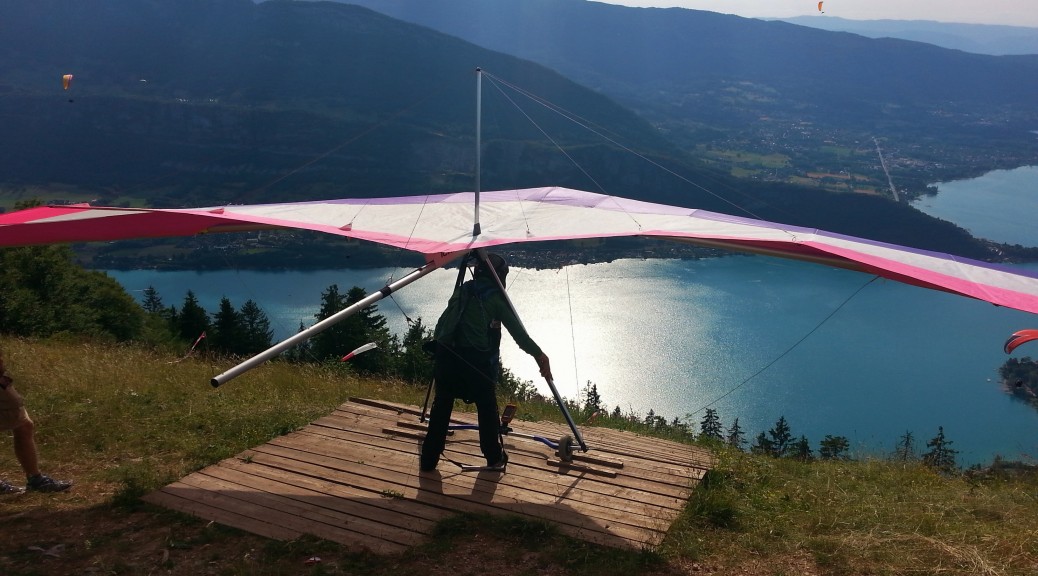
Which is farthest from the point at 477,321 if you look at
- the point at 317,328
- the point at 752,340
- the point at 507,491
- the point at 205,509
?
the point at 752,340

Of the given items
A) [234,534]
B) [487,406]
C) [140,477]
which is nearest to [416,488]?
[487,406]

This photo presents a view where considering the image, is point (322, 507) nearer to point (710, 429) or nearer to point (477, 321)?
point (477, 321)

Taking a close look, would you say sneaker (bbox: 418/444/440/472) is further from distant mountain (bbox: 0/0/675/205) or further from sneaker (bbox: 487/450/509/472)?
distant mountain (bbox: 0/0/675/205)

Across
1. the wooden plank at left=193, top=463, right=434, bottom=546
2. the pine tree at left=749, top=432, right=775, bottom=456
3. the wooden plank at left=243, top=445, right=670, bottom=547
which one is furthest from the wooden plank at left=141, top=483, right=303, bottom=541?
the pine tree at left=749, top=432, right=775, bottom=456

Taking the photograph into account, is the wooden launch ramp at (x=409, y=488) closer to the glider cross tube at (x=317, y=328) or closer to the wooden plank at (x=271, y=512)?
the wooden plank at (x=271, y=512)

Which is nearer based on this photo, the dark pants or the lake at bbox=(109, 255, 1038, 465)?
the dark pants

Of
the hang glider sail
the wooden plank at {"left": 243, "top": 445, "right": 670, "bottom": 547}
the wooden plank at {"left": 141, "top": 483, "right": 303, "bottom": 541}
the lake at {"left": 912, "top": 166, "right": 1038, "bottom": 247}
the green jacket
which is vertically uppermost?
the lake at {"left": 912, "top": 166, "right": 1038, "bottom": 247}

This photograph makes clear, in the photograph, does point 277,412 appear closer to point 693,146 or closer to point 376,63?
point 693,146
